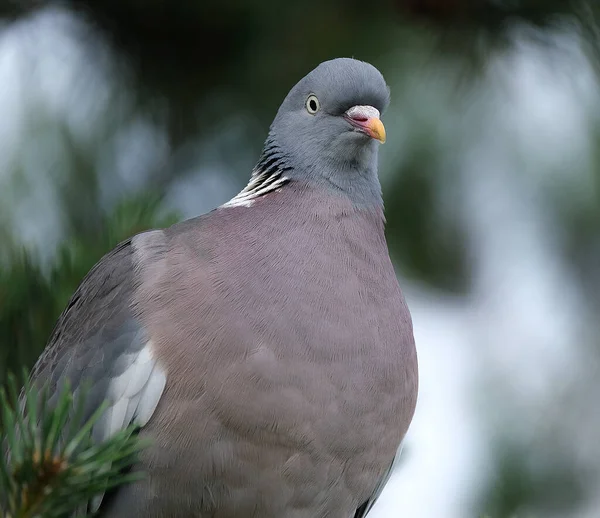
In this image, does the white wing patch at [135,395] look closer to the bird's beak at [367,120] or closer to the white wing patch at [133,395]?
the white wing patch at [133,395]

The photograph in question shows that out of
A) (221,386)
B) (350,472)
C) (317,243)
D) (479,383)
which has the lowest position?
(479,383)

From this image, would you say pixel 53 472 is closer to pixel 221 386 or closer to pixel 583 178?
pixel 221 386

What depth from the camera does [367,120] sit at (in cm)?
294

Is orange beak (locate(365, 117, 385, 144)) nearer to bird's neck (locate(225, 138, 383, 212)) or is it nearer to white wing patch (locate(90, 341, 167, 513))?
bird's neck (locate(225, 138, 383, 212))

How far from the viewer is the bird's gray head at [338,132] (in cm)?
298

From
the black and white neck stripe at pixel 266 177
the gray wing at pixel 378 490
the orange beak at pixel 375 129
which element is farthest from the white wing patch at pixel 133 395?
the orange beak at pixel 375 129

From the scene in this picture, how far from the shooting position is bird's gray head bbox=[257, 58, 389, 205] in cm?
298

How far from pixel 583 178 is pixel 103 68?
222 cm

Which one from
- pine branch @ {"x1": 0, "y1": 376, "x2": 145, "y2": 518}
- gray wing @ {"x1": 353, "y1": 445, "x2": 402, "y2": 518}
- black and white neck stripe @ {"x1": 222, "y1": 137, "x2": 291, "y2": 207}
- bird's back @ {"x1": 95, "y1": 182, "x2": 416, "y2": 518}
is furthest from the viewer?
black and white neck stripe @ {"x1": 222, "y1": 137, "x2": 291, "y2": 207}

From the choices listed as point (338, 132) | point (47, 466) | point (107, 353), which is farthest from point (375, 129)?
point (47, 466)

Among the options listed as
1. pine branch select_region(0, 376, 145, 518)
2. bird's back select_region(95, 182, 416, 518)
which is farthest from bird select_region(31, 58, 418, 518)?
pine branch select_region(0, 376, 145, 518)

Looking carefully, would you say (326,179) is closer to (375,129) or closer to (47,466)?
(375,129)

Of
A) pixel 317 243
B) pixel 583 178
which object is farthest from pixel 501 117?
pixel 317 243

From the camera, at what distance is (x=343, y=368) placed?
8.07 feet
